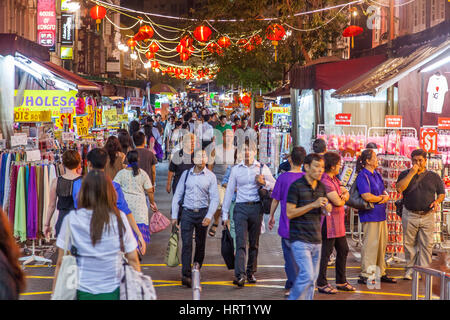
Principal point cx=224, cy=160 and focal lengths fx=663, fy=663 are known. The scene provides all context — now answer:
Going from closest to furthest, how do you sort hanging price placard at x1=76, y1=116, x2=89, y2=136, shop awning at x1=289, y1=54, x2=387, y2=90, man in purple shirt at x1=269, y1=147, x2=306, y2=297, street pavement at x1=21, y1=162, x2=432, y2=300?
man in purple shirt at x1=269, y1=147, x2=306, y2=297 → street pavement at x1=21, y1=162, x2=432, y2=300 → hanging price placard at x1=76, y1=116, x2=89, y2=136 → shop awning at x1=289, y1=54, x2=387, y2=90

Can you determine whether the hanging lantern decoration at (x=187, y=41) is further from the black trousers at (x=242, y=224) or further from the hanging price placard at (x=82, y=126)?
the black trousers at (x=242, y=224)

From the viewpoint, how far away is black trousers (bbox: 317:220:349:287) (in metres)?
9.16

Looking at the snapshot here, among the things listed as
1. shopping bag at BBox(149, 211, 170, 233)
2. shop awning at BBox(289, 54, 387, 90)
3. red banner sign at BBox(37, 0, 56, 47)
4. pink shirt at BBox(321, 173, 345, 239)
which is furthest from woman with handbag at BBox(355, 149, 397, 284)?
red banner sign at BBox(37, 0, 56, 47)

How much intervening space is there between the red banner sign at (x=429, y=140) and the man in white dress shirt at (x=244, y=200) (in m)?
3.25

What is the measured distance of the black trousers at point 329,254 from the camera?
30.0ft

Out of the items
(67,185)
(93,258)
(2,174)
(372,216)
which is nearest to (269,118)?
(2,174)

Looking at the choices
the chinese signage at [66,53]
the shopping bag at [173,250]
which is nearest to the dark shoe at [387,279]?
the shopping bag at [173,250]

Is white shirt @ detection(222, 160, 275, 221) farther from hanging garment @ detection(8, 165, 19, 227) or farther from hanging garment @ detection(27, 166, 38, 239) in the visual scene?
hanging garment @ detection(8, 165, 19, 227)

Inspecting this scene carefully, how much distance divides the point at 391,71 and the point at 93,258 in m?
11.2

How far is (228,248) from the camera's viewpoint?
386 inches

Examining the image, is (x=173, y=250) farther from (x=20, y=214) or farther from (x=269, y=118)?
(x=269, y=118)

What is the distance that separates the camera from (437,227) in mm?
10930
